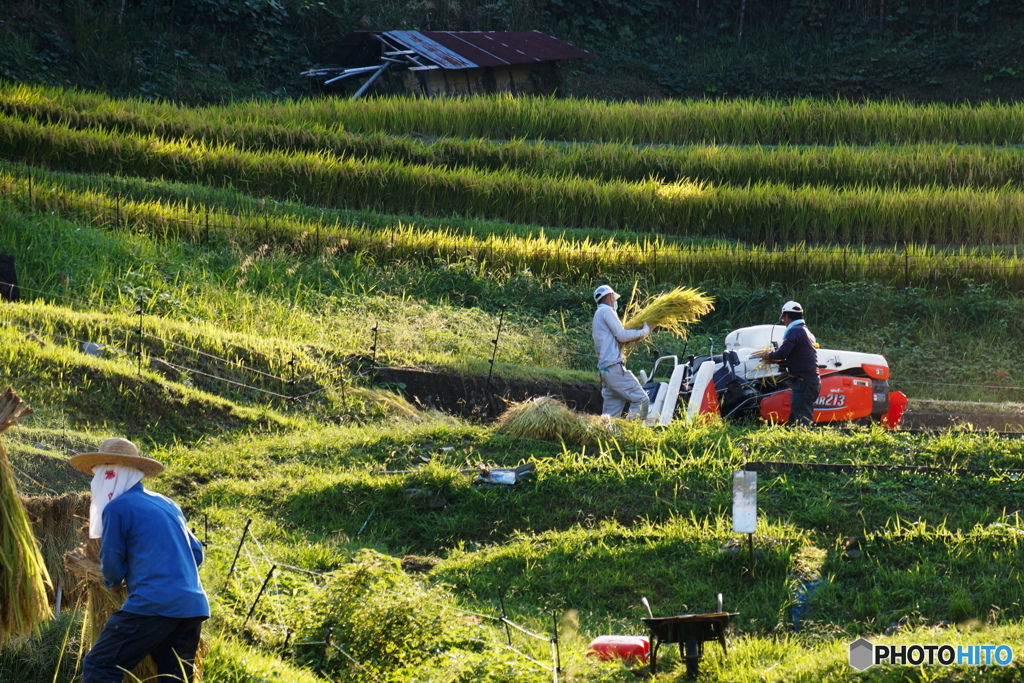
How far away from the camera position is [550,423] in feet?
34.8

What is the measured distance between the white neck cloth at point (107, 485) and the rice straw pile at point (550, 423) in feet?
17.3

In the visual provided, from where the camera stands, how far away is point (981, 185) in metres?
21.2

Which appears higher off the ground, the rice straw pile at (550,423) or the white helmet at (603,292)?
the white helmet at (603,292)

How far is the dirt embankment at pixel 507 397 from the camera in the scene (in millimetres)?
13383

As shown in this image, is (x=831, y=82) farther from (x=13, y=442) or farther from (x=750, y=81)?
(x=13, y=442)

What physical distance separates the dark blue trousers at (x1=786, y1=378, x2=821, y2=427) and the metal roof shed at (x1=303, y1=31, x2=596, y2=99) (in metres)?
18.5

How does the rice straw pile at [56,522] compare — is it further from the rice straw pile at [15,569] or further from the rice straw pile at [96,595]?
the rice straw pile at [96,595]

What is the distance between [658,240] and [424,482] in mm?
9673

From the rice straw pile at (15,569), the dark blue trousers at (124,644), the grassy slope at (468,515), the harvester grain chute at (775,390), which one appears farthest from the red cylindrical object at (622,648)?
the harvester grain chute at (775,390)

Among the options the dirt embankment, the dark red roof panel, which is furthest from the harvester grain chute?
the dark red roof panel

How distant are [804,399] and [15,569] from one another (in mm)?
7589

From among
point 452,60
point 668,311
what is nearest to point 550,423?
point 668,311

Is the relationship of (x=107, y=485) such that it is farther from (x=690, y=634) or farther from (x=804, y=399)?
(x=804, y=399)

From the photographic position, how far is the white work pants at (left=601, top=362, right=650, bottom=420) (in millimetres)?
11773
